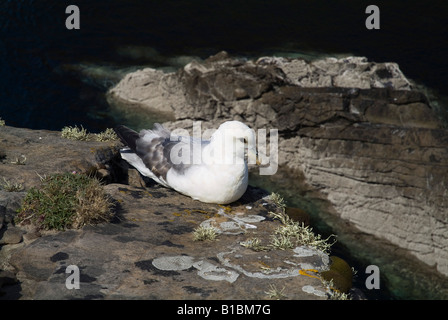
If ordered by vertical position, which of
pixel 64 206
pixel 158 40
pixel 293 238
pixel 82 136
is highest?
pixel 158 40

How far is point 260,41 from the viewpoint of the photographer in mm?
23266

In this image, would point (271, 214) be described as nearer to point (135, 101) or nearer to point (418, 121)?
point (418, 121)

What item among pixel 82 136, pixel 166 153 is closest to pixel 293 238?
pixel 166 153

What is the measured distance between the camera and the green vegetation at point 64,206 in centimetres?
727

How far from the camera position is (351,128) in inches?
573

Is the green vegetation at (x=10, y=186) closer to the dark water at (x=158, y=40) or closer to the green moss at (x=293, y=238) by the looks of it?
the green moss at (x=293, y=238)

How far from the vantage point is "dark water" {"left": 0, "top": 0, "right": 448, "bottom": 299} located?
64.6ft

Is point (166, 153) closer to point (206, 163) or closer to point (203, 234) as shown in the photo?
point (206, 163)

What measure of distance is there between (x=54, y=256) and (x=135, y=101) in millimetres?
13768

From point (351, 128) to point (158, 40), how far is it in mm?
12159

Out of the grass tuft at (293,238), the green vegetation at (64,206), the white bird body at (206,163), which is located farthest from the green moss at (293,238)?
the green vegetation at (64,206)

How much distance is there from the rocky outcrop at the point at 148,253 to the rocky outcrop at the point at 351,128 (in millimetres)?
5845

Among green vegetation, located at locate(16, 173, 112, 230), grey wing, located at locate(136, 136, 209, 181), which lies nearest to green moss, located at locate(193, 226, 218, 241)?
green vegetation, located at locate(16, 173, 112, 230)

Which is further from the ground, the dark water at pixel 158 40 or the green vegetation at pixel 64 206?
the dark water at pixel 158 40
